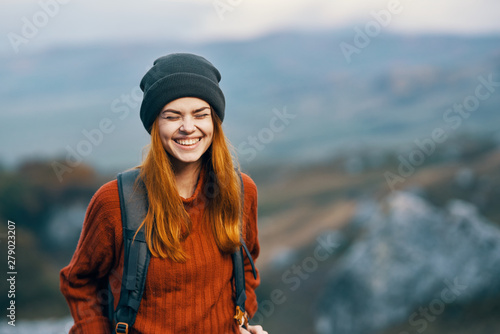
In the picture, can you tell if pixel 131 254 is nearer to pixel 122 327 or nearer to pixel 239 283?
pixel 122 327

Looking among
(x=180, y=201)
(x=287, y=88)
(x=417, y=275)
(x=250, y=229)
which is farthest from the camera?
(x=287, y=88)

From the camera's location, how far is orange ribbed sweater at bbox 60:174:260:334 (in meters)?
1.66

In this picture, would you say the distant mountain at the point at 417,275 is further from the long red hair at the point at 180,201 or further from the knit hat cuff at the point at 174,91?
the knit hat cuff at the point at 174,91

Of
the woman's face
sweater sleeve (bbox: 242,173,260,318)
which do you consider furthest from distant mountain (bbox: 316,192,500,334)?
the woman's face

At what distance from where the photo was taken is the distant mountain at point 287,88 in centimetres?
809

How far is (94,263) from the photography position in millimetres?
1684

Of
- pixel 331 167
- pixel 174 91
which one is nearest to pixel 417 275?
pixel 331 167

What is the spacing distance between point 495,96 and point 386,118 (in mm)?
1659

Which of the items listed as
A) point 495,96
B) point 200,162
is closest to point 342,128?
point 495,96

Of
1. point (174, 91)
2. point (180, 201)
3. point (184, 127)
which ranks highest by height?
point (174, 91)

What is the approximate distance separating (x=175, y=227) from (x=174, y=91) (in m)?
0.46

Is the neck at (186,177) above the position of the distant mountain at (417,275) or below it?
above

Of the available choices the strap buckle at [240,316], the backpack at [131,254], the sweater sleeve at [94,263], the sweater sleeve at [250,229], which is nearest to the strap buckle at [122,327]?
the backpack at [131,254]

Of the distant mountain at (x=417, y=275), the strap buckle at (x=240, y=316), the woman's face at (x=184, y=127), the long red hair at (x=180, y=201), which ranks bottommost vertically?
the distant mountain at (x=417, y=275)
